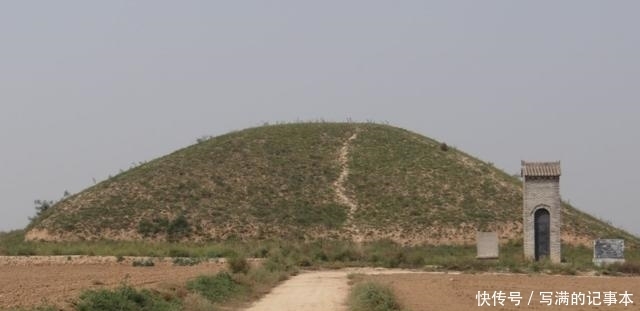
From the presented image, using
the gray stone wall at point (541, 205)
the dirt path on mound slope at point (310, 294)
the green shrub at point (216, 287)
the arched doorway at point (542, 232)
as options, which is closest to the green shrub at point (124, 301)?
the dirt path on mound slope at point (310, 294)

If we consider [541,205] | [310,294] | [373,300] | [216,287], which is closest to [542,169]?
[541,205]

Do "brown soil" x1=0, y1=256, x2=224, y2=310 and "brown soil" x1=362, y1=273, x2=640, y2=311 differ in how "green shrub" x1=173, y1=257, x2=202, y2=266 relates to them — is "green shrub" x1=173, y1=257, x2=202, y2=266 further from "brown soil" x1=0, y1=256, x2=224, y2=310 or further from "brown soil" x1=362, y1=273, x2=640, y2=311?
"brown soil" x1=362, y1=273, x2=640, y2=311

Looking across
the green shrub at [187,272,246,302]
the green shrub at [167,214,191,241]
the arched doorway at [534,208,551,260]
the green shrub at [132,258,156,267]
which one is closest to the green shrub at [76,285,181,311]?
the green shrub at [187,272,246,302]

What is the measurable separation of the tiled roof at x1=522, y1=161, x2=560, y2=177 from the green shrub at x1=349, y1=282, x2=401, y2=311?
Answer: 20.8 metres

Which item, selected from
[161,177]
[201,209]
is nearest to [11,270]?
[201,209]

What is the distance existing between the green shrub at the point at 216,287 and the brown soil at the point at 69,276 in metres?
0.92

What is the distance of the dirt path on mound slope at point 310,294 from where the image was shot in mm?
23344

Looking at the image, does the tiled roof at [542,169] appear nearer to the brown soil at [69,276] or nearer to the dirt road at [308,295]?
the dirt road at [308,295]

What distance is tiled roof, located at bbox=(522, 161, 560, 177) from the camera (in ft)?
141

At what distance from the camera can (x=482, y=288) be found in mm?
27969

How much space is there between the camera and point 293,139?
2694 inches

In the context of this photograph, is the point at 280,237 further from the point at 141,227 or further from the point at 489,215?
the point at 489,215

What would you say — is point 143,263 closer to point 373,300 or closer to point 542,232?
point 542,232

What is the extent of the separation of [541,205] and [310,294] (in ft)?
63.0
